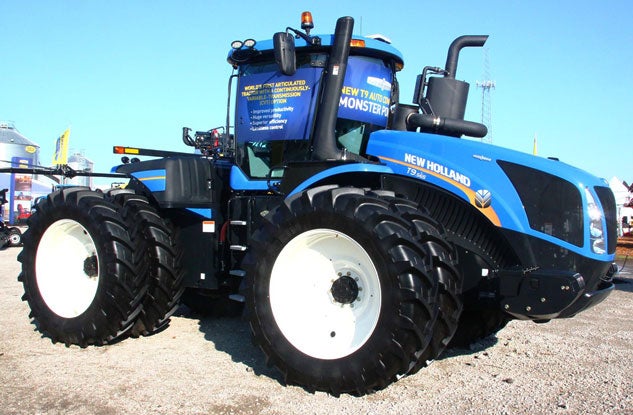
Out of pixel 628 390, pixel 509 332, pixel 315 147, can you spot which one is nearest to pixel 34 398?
pixel 315 147

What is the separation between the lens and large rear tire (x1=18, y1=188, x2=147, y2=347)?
16.5 ft

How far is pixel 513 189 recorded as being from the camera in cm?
396

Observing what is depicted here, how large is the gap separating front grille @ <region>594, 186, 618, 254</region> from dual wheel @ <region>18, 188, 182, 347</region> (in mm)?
3746

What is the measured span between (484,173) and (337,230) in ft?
3.74

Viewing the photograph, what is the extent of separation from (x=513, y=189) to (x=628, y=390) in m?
1.67

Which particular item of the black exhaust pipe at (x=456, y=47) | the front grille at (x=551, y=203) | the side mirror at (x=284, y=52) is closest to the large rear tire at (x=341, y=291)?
the front grille at (x=551, y=203)

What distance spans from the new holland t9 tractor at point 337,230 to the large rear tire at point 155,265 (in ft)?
0.05

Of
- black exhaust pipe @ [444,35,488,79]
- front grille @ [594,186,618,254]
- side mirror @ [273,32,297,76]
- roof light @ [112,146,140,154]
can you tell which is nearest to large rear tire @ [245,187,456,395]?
side mirror @ [273,32,297,76]

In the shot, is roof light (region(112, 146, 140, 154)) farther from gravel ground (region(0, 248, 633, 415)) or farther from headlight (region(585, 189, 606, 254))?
headlight (region(585, 189, 606, 254))

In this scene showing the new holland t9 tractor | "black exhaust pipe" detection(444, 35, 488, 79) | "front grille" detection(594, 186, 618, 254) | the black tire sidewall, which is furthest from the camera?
"black exhaust pipe" detection(444, 35, 488, 79)

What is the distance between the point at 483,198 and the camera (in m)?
3.99

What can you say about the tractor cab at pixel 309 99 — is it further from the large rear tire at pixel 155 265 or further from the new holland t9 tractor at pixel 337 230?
the large rear tire at pixel 155 265

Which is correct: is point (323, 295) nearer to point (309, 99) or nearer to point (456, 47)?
point (309, 99)

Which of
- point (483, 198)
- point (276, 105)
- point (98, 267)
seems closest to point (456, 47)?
point (276, 105)
